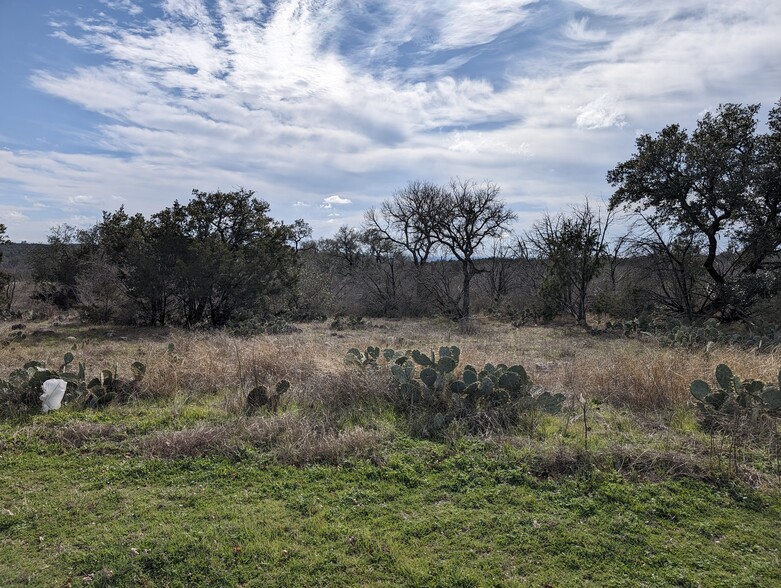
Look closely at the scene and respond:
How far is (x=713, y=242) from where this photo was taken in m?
15.5

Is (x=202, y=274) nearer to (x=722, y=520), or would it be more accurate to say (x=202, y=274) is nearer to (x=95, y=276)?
(x=95, y=276)

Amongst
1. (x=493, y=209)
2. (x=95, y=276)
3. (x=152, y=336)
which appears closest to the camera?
(x=152, y=336)

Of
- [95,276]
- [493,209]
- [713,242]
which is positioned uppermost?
[493,209]

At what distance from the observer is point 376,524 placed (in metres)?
3.12

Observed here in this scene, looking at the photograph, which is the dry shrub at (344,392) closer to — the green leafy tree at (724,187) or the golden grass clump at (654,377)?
the golden grass clump at (654,377)

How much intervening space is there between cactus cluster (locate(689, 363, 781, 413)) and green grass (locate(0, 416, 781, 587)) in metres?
1.53

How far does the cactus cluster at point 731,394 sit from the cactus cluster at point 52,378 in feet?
21.8

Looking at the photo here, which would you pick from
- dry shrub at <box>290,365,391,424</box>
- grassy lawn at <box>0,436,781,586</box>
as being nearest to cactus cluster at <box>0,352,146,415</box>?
grassy lawn at <box>0,436,781,586</box>

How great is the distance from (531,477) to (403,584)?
1567 millimetres

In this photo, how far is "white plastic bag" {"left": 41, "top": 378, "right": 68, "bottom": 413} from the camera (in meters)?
5.53

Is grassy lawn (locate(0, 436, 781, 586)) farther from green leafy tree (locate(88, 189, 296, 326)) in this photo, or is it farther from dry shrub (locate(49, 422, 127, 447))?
green leafy tree (locate(88, 189, 296, 326))

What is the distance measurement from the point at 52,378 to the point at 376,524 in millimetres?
4873

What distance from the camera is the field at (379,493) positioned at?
266 centimetres

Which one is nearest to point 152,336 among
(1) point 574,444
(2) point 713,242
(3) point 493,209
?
(1) point 574,444
